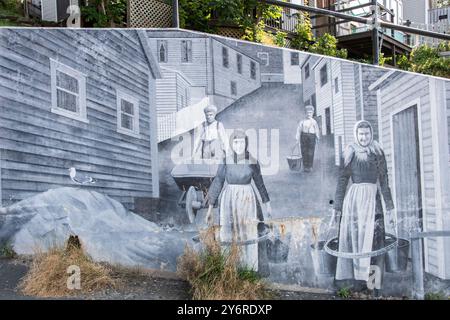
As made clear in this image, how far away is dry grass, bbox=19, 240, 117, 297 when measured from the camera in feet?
21.3

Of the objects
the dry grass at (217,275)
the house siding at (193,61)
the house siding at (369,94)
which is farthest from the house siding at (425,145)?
the house siding at (193,61)

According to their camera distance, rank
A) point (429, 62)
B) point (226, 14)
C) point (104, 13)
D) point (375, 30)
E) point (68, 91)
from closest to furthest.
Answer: point (375, 30)
point (68, 91)
point (104, 13)
point (226, 14)
point (429, 62)

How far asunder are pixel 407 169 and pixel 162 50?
4304 millimetres

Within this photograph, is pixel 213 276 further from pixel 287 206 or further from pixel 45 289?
pixel 45 289

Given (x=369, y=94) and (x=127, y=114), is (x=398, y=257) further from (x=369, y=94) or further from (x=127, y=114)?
(x=127, y=114)

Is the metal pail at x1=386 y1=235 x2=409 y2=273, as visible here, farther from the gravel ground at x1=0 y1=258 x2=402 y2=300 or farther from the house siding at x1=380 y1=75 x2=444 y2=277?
the gravel ground at x1=0 y1=258 x2=402 y2=300

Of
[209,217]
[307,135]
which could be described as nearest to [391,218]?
[307,135]

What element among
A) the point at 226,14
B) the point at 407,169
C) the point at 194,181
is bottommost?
the point at 194,181

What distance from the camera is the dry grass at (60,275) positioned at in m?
6.49

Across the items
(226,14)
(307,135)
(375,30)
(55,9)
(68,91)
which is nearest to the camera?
(375,30)

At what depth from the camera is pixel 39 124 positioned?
7.25 m

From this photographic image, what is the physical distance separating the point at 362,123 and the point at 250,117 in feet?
5.85

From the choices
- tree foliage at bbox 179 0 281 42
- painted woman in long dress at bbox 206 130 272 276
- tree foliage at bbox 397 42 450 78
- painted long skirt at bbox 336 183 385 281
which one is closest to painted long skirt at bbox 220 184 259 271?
painted woman in long dress at bbox 206 130 272 276

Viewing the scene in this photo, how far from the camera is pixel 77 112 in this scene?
7391mm
